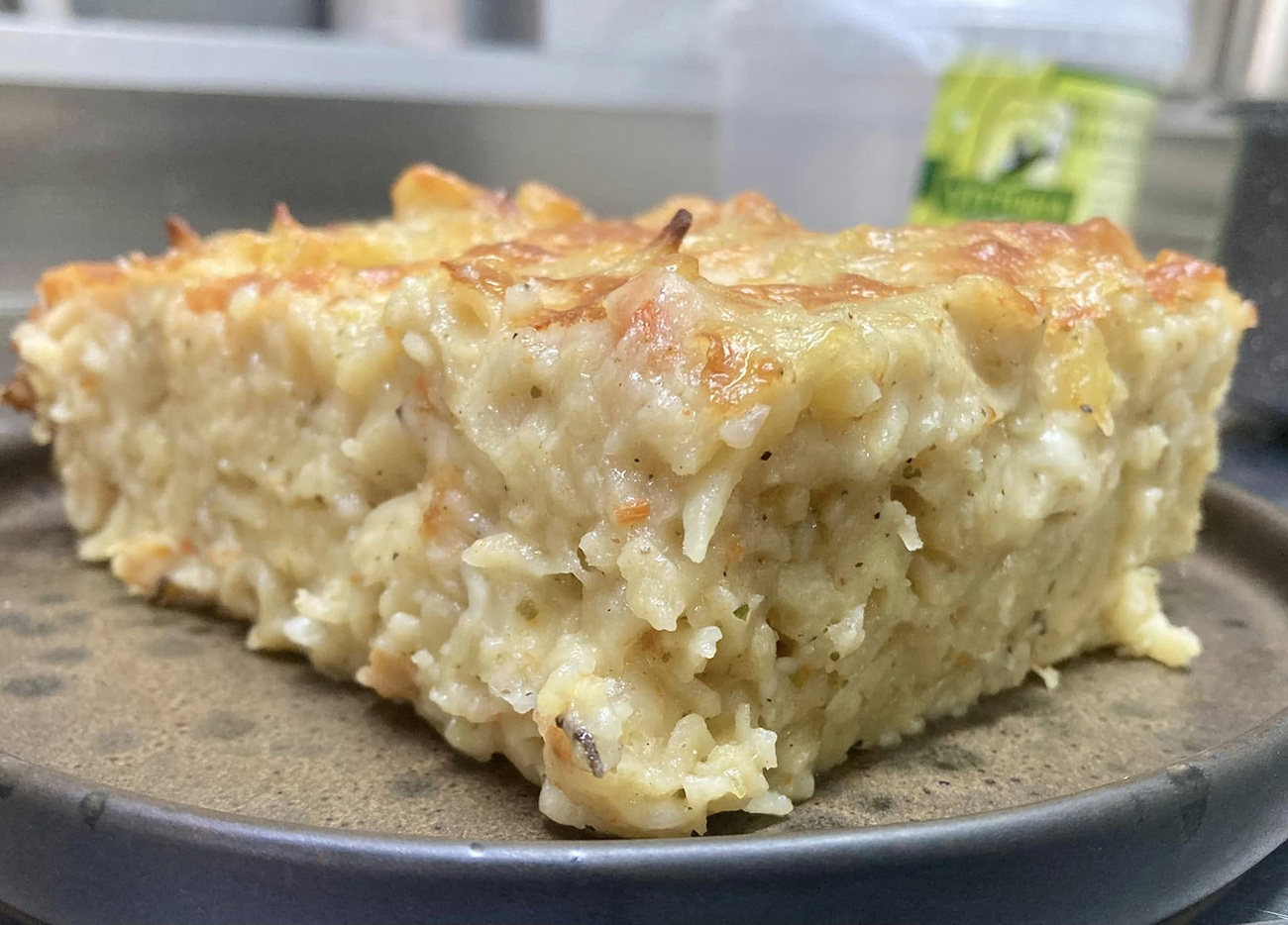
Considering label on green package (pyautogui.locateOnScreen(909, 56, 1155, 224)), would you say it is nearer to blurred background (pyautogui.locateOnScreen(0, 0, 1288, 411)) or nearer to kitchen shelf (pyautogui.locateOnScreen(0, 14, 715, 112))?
blurred background (pyautogui.locateOnScreen(0, 0, 1288, 411))

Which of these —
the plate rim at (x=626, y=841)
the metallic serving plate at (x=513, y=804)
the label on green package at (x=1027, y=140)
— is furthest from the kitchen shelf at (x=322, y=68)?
the plate rim at (x=626, y=841)

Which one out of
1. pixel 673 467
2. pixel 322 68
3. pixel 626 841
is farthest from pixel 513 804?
pixel 322 68

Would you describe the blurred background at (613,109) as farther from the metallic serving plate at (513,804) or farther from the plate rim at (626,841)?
the plate rim at (626,841)

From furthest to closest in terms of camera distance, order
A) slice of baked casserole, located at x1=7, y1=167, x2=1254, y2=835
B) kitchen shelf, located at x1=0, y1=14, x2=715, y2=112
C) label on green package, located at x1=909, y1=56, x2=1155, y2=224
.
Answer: label on green package, located at x1=909, y1=56, x2=1155, y2=224, kitchen shelf, located at x1=0, y1=14, x2=715, y2=112, slice of baked casserole, located at x1=7, y1=167, x2=1254, y2=835

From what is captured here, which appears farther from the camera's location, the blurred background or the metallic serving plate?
the blurred background

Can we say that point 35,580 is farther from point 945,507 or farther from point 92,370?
point 945,507

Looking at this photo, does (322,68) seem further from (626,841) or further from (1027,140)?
(626,841)

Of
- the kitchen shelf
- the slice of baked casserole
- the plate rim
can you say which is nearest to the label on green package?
the kitchen shelf
